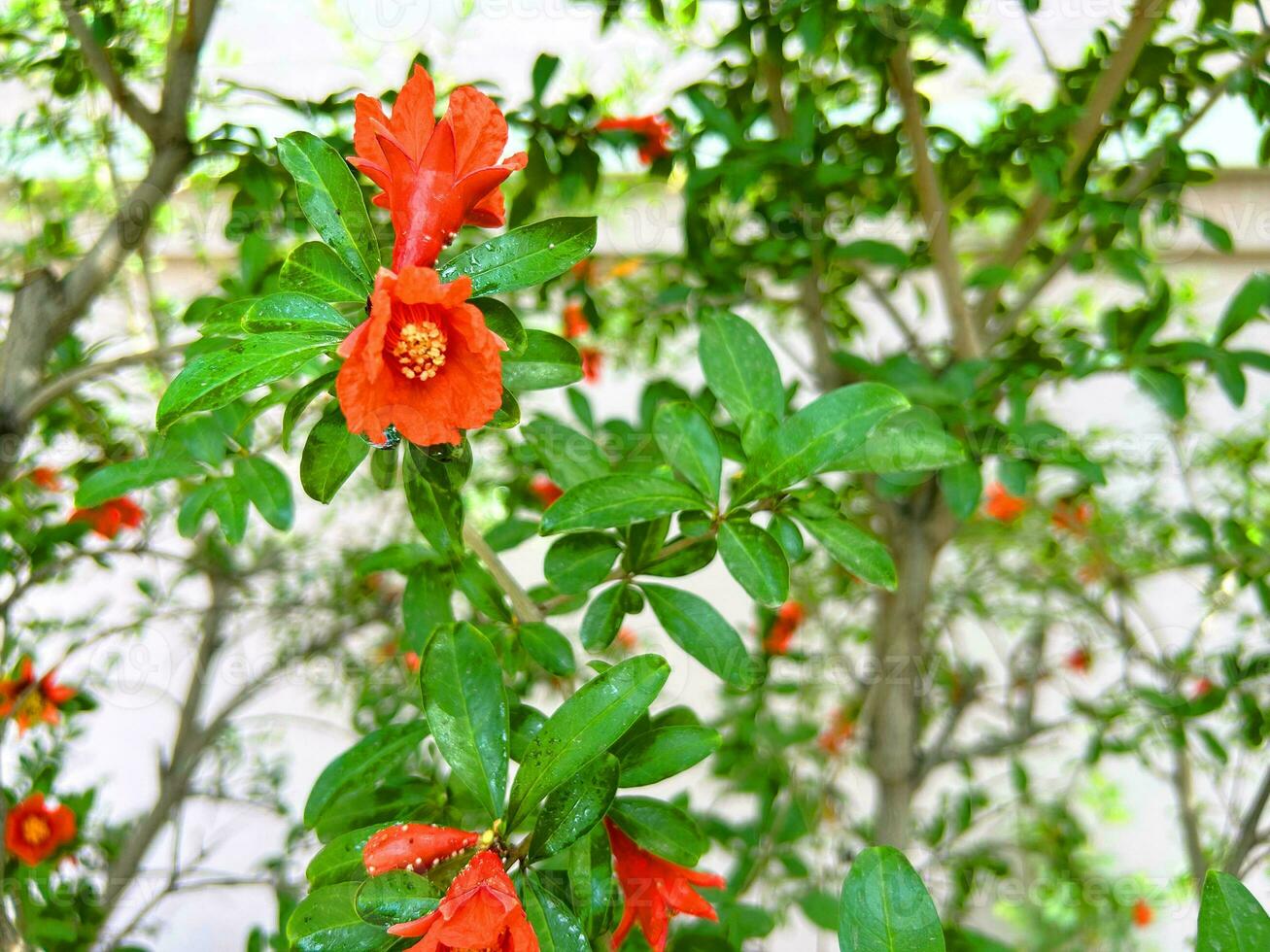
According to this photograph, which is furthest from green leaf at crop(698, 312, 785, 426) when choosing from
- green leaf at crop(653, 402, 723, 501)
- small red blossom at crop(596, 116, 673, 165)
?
small red blossom at crop(596, 116, 673, 165)

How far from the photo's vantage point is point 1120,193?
0.93 metres

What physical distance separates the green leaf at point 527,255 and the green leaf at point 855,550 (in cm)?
19

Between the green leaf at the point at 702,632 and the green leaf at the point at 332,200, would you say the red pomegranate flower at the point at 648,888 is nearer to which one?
the green leaf at the point at 702,632

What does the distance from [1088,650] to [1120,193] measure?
40.0 inches

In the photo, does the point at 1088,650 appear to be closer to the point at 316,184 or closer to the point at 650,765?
the point at 650,765

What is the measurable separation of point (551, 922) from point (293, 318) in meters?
0.29

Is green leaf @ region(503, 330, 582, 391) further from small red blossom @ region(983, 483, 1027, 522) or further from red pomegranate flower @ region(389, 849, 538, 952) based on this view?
small red blossom @ region(983, 483, 1027, 522)

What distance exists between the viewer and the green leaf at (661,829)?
0.53 m

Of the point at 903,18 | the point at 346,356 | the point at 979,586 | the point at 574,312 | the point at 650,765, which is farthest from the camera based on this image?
the point at 979,586

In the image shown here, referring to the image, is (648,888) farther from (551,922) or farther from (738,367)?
(738,367)

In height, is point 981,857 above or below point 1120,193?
below

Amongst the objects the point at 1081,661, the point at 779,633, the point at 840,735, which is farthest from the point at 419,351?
the point at 1081,661

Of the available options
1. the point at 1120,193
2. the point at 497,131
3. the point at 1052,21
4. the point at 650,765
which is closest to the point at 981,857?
the point at 1120,193

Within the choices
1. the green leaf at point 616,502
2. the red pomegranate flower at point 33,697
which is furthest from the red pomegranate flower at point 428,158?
the red pomegranate flower at point 33,697
